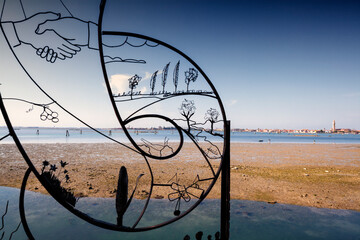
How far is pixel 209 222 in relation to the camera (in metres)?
7.77

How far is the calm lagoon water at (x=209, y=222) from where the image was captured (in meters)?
6.95

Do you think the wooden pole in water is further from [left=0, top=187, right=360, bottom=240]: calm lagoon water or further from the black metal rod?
[left=0, top=187, right=360, bottom=240]: calm lagoon water

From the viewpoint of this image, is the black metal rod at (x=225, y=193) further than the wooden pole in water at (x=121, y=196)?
Yes

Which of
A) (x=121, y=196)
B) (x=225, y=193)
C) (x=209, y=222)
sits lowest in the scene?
(x=209, y=222)

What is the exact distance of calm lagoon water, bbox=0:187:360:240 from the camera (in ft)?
22.8

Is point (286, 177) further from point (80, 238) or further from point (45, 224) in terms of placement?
point (45, 224)

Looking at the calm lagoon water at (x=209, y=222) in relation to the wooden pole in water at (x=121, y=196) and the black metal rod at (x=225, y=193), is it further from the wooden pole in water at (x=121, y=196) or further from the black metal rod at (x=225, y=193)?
the wooden pole in water at (x=121, y=196)

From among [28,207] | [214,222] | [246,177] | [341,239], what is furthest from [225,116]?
[246,177]

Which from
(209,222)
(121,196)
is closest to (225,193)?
(121,196)

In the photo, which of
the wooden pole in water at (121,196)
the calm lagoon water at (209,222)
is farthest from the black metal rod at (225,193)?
the calm lagoon water at (209,222)

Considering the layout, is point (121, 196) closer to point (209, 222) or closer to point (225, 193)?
point (225, 193)

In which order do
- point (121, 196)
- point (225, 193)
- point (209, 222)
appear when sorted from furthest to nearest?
point (209, 222)
point (225, 193)
point (121, 196)

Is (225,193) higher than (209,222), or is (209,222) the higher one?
(225,193)

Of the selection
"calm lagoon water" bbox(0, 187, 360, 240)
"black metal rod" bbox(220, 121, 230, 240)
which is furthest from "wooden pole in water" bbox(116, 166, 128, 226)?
"calm lagoon water" bbox(0, 187, 360, 240)
